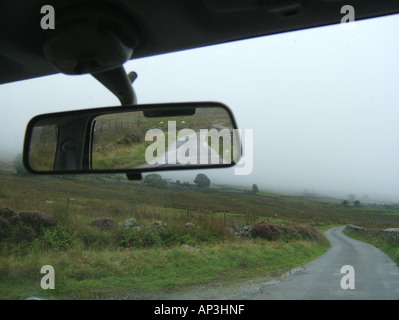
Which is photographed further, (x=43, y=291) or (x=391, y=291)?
(x=43, y=291)

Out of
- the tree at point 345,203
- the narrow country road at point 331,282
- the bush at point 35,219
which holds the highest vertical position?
the tree at point 345,203

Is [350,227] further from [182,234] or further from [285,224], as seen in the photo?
[182,234]

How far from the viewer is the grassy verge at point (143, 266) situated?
16.4 feet

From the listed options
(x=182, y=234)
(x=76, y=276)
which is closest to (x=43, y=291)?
(x=76, y=276)

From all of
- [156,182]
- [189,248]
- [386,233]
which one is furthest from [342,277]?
[156,182]

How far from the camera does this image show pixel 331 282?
15.1 feet

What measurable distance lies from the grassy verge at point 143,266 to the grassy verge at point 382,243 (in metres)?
0.74

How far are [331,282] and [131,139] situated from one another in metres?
3.24

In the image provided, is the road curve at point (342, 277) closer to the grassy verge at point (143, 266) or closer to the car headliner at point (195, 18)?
the grassy verge at point (143, 266)

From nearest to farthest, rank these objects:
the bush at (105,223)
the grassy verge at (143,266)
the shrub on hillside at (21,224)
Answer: the grassy verge at (143,266)
the shrub on hillside at (21,224)
the bush at (105,223)

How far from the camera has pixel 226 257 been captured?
6410mm

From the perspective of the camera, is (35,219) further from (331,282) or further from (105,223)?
(331,282)

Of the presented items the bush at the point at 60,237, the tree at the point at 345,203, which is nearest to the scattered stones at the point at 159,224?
the bush at the point at 60,237
